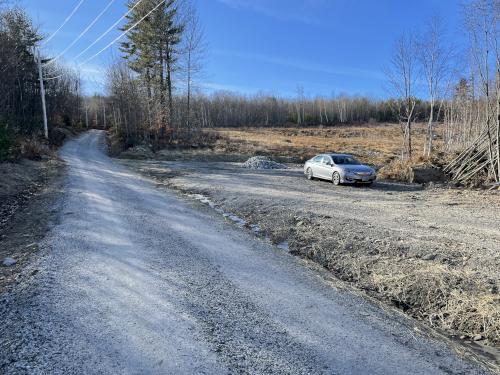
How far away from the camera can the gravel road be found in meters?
3.89

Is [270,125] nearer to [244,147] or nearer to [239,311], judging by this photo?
[244,147]

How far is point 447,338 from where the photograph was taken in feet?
15.9

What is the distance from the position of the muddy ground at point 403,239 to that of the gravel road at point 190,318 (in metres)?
0.79

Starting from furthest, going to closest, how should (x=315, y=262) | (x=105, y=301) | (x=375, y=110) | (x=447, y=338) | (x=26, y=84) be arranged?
(x=375, y=110) < (x=26, y=84) < (x=315, y=262) < (x=105, y=301) < (x=447, y=338)

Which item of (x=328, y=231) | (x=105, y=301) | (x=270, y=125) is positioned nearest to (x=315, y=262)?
(x=328, y=231)

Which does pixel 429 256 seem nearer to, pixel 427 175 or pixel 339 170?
pixel 339 170

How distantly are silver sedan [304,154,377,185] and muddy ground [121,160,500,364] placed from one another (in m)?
1.38

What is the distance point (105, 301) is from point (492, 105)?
19.1m

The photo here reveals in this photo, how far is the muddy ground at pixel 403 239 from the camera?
561 cm

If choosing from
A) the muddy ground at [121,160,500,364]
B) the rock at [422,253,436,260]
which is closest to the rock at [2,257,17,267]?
the muddy ground at [121,160,500,364]

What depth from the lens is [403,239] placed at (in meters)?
8.47

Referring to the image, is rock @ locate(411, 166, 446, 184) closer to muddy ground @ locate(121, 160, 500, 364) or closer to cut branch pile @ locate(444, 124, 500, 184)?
cut branch pile @ locate(444, 124, 500, 184)

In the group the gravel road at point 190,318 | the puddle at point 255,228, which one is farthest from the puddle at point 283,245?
the puddle at point 255,228

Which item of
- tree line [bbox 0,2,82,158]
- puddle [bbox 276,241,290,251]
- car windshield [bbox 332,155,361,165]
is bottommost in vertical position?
puddle [bbox 276,241,290,251]
